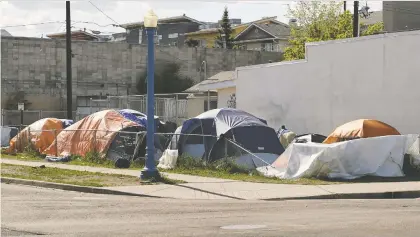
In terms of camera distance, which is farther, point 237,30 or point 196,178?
point 237,30

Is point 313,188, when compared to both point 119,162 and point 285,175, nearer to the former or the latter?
point 285,175

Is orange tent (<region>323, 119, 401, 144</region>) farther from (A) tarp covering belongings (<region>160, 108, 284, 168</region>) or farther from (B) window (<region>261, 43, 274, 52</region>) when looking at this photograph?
(B) window (<region>261, 43, 274, 52</region>)

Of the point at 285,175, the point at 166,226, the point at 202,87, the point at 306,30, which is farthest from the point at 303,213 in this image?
the point at 306,30

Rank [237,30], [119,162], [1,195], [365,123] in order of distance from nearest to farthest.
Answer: [1,195] < [365,123] < [119,162] < [237,30]

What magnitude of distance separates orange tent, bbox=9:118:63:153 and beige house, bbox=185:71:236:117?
9.33 m

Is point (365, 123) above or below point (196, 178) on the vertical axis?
above

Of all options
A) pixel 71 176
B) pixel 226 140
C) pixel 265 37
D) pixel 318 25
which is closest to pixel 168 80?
pixel 318 25

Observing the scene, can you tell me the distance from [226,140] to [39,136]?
38.1 feet

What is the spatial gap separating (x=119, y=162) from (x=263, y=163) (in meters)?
5.21

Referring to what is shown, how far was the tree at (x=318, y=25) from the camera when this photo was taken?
169 ft

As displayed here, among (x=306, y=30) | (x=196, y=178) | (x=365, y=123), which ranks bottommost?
(x=196, y=178)

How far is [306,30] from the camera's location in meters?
54.7

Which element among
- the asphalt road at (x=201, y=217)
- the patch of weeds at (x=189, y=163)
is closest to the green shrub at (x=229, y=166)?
the patch of weeds at (x=189, y=163)

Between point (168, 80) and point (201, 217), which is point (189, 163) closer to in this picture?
point (201, 217)
